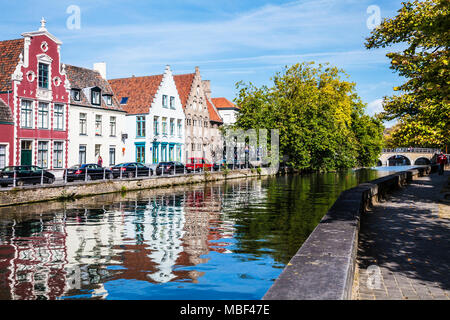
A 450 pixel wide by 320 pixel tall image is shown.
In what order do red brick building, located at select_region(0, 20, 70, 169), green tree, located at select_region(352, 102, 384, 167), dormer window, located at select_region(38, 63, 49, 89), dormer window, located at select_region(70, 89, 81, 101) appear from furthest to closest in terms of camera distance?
green tree, located at select_region(352, 102, 384, 167) < dormer window, located at select_region(70, 89, 81, 101) < dormer window, located at select_region(38, 63, 49, 89) < red brick building, located at select_region(0, 20, 70, 169)

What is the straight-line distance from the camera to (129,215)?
19.0 m

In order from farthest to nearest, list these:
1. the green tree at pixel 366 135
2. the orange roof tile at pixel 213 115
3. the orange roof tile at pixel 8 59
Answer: the green tree at pixel 366 135 < the orange roof tile at pixel 213 115 < the orange roof tile at pixel 8 59

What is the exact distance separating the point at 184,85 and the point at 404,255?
5663cm

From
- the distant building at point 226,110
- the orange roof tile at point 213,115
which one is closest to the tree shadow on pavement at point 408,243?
the orange roof tile at point 213,115

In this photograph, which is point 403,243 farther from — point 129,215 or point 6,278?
point 129,215

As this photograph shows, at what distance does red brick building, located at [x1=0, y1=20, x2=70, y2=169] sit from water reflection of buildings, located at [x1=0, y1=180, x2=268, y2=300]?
15745 mm

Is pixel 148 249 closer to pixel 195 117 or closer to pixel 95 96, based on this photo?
pixel 95 96

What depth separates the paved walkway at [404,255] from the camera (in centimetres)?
641

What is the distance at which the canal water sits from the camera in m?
8.34

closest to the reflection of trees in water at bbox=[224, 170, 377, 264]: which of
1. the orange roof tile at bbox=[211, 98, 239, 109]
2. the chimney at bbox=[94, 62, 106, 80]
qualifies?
the chimney at bbox=[94, 62, 106, 80]

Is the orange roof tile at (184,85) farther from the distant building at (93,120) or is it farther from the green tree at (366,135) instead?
the green tree at (366,135)

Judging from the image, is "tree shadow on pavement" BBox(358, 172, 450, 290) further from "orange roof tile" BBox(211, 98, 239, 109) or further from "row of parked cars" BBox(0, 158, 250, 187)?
"orange roof tile" BBox(211, 98, 239, 109)

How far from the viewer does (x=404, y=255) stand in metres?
8.67

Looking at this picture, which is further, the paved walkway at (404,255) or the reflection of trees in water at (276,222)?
the reflection of trees in water at (276,222)
